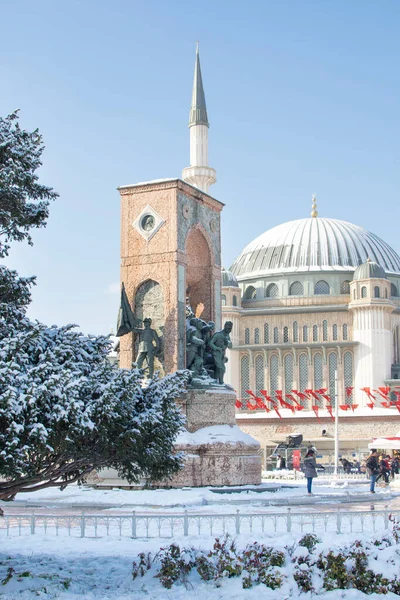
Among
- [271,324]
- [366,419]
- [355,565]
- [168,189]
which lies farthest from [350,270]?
[355,565]

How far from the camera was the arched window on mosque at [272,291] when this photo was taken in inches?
2768

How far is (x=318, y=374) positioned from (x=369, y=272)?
875 centimetres

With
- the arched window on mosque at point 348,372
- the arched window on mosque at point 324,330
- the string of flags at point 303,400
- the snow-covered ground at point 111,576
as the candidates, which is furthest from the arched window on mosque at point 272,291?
the snow-covered ground at point 111,576

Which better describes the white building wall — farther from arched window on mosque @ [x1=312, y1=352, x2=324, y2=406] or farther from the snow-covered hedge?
the snow-covered hedge

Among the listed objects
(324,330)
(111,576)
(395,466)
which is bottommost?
(395,466)

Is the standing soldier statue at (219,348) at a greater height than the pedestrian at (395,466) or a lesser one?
greater

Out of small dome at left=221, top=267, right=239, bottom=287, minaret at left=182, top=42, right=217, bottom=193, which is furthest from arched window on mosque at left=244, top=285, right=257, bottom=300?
minaret at left=182, top=42, right=217, bottom=193

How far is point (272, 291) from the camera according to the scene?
2781 inches

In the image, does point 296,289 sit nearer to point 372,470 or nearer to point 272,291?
point 272,291

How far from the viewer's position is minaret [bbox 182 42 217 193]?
4631 centimetres

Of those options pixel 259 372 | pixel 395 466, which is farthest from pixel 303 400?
pixel 395 466

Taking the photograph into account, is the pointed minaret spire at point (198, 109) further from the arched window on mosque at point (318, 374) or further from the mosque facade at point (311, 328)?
the arched window on mosque at point (318, 374)

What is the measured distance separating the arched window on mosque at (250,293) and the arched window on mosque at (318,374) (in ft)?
27.9

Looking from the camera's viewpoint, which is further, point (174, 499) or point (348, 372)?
point (348, 372)
